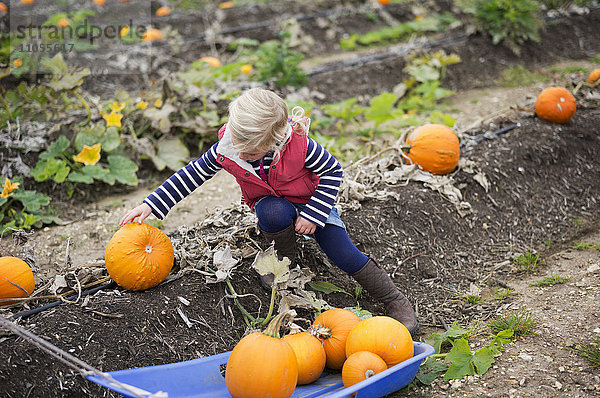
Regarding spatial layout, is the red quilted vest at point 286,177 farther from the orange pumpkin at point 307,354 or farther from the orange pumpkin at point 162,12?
the orange pumpkin at point 162,12

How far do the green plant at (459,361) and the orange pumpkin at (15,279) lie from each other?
6.26 ft

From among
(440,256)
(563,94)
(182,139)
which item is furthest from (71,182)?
(563,94)

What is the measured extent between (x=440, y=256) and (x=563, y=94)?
2.26 metres

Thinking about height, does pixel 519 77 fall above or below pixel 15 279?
below

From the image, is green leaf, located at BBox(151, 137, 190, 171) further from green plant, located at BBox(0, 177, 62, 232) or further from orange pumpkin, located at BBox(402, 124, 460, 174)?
orange pumpkin, located at BBox(402, 124, 460, 174)

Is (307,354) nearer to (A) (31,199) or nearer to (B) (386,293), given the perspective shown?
(B) (386,293)


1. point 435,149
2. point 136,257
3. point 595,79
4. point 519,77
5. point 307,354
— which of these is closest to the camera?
point 307,354

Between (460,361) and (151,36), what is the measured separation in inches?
280

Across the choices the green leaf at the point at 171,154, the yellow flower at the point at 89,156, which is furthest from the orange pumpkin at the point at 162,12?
the yellow flower at the point at 89,156

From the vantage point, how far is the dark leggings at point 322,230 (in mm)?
2854

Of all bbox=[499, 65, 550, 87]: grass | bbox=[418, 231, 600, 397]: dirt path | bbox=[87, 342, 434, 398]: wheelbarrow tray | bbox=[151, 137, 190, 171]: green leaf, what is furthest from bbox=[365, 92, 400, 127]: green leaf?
bbox=[87, 342, 434, 398]: wheelbarrow tray

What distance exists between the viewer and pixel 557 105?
4.91 metres

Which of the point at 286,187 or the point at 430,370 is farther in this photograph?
the point at 286,187

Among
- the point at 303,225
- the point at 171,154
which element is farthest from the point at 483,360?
the point at 171,154
